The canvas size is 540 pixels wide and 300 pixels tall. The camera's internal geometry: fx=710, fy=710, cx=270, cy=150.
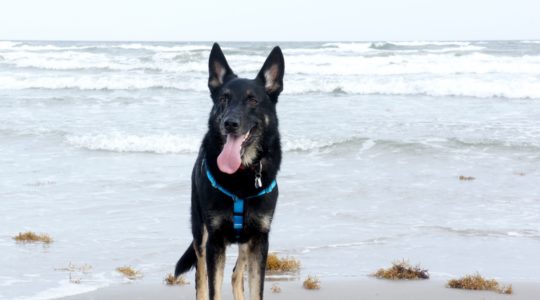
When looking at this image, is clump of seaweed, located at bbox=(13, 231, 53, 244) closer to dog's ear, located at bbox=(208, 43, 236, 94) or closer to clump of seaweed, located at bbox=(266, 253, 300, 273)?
clump of seaweed, located at bbox=(266, 253, 300, 273)

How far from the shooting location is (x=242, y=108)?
Answer: 4.39 meters

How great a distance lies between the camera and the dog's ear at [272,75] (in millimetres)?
4688

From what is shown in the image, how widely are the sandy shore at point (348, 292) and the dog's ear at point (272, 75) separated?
5.71ft

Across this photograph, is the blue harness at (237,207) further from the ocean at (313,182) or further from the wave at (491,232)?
the wave at (491,232)

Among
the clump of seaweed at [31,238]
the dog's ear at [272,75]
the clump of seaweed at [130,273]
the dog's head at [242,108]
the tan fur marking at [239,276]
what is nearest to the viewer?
the dog's head at [242,108]

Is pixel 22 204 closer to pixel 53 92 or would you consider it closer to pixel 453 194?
pixel 453 194

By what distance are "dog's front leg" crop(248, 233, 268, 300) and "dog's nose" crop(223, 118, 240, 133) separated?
2.45ft

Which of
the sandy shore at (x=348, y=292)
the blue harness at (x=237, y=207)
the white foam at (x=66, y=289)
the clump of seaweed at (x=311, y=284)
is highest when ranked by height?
the blue harness at (x=237, y=207)

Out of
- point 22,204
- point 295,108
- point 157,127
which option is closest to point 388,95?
point 295,108

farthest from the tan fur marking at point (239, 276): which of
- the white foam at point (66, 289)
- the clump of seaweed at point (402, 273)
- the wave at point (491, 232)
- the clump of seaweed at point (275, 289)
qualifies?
the wave at point (491, 232)

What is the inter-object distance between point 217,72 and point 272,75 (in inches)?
15.1

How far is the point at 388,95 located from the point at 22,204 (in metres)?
18.7

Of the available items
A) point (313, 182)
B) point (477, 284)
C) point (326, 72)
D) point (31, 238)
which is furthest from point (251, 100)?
point (326, 72)

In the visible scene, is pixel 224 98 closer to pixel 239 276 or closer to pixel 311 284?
pixel 239 276
